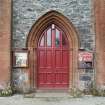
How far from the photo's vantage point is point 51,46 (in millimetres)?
13906

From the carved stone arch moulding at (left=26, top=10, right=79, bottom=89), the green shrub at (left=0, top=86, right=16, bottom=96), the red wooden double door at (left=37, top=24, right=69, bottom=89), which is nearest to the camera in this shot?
the green shrub at (left=0, top=86, right=16, bottom=96)

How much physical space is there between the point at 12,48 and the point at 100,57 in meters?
3.75

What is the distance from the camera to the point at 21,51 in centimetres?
1345

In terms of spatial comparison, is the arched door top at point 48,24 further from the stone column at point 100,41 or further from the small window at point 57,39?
the stone column at point 100,41

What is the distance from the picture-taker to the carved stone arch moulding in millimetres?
13484

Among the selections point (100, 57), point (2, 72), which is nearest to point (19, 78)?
point (2, 72)

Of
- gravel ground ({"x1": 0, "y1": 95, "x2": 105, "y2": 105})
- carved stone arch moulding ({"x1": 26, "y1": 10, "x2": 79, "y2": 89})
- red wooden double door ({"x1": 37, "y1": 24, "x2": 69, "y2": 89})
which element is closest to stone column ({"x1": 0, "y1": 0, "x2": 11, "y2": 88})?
carved stone arch moulding ({"x1": 26, "y1": 10, "x2": 79, "y2": 89})

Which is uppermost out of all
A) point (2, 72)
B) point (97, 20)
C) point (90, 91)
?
point (97, 20)

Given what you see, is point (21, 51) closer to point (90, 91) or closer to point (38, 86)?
point (38, 86)

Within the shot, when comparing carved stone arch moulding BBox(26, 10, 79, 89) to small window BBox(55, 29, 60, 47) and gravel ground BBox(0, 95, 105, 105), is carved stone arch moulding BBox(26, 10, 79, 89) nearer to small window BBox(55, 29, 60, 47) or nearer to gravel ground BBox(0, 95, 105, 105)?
small window BBox(55, 29, 60, 47)

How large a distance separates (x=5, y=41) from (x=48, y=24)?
2.05m

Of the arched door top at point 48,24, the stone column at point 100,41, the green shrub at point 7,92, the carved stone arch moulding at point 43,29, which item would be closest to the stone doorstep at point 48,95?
the carved stone arch moulding at point 43,29

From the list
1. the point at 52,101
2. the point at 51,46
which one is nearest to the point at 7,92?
the point at 52,101

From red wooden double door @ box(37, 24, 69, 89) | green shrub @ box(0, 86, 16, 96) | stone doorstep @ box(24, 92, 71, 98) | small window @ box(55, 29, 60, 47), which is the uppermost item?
small window @ box(55, 29, 60, 47)
